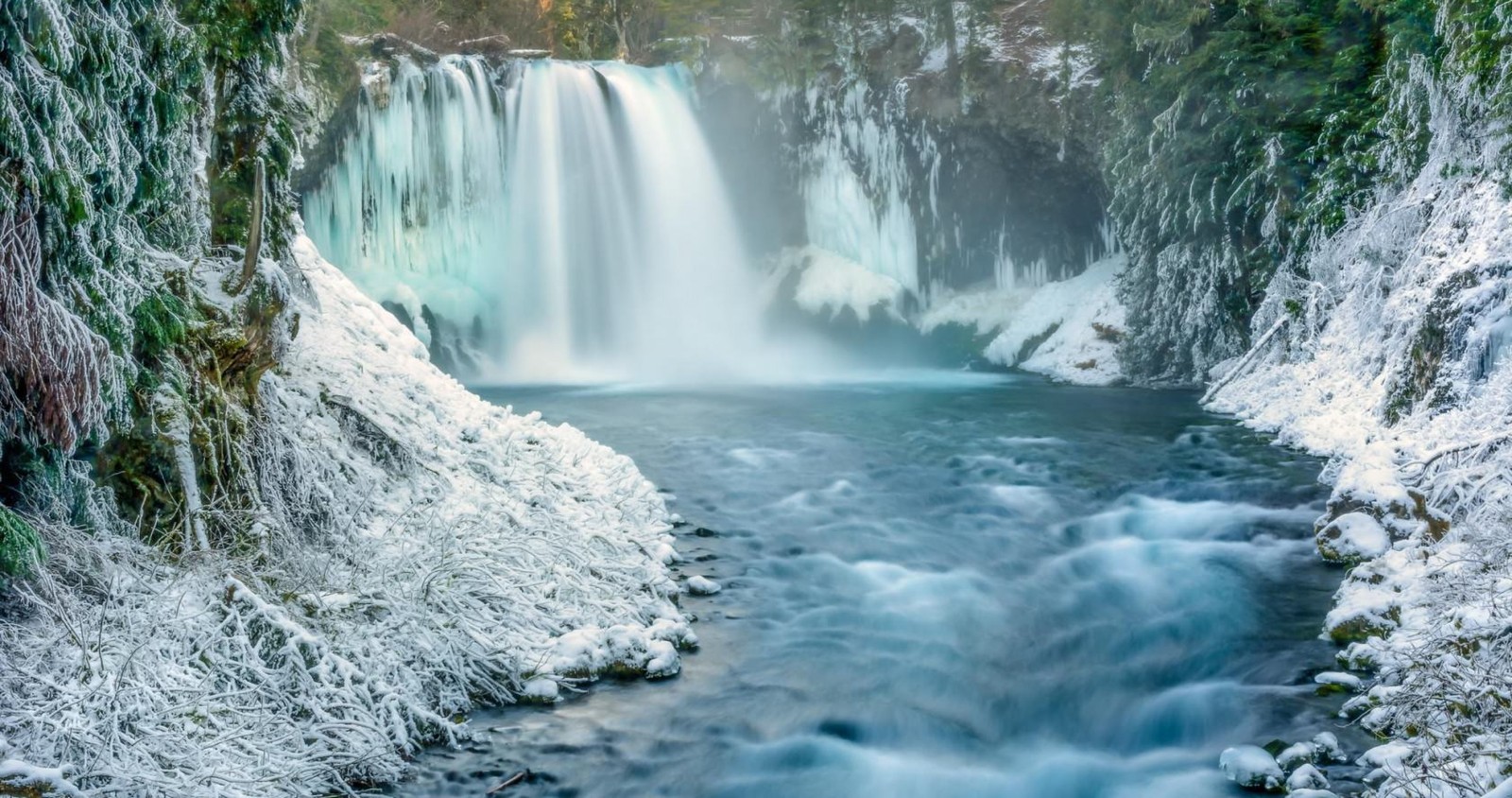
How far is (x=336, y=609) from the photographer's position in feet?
18.3

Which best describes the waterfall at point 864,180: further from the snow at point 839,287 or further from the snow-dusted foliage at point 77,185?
the snow-dusted foliage at point 77,185

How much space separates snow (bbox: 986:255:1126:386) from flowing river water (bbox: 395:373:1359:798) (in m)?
7.12

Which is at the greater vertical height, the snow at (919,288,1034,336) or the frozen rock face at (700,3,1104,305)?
the frozen rock face at (700,3,1104,305)

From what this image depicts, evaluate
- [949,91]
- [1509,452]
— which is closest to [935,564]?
[1509,452]

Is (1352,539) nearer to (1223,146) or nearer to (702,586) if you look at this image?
(702,586)

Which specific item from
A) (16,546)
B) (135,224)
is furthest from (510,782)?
(135,224)

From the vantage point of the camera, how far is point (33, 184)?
4258mm

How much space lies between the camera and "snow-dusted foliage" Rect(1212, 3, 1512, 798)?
16.2 ft

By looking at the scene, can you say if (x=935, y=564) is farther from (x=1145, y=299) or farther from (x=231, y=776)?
(x=1145, y=299)

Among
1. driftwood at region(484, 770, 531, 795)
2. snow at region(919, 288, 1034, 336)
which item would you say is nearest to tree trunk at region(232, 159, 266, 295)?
driftwood at region(484, 770, 531, 795)

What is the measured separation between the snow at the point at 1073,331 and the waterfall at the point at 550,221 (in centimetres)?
554

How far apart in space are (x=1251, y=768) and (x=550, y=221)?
69.1 feet

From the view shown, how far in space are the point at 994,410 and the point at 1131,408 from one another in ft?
6.53

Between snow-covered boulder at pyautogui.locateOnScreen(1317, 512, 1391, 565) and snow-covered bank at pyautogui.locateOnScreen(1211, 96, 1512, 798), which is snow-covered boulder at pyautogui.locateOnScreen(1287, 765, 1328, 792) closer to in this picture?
snow-covered bank at pyautogui.locateOnScreen(1211, 96, 1512, 798)
